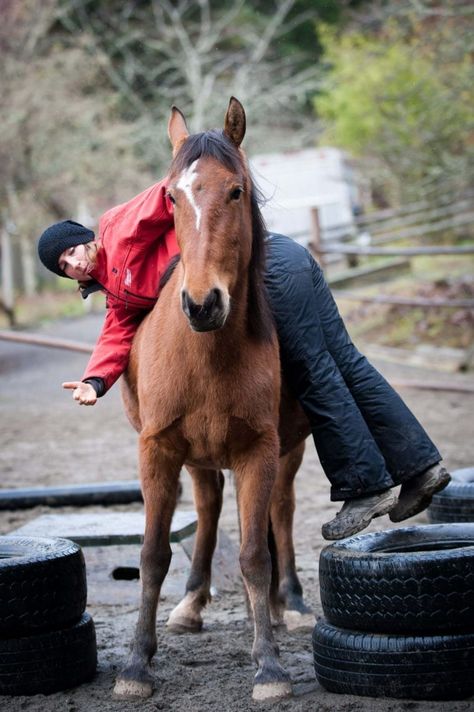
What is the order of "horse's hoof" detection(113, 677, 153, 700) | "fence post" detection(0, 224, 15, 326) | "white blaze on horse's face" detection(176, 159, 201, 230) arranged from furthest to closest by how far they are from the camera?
1. "fence post" detection(0, 224, 15, 326)
2. "horse's hoof" detection(113, 677, 153, 700)
3. "white blaze on horse's face" detection(176, 159, 201, 230)

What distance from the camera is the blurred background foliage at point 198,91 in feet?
53.5

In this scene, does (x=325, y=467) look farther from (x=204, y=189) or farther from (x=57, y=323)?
(x=57, y=323)

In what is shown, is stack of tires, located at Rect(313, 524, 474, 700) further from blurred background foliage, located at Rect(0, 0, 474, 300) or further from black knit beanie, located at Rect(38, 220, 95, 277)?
blurred background foliage, located at Rect(0, 0, 474, 300)

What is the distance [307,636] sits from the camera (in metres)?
4.55

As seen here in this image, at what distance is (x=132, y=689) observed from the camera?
145 inches

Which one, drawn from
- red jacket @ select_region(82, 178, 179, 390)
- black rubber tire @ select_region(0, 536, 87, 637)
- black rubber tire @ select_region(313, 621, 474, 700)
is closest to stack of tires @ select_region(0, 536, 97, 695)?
black rubber tire @ select_region(0, 536, 87, 637)

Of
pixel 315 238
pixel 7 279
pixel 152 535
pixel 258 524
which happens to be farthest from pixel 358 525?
pixel 7 279

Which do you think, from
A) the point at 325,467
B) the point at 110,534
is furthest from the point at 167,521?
the point at 110,534

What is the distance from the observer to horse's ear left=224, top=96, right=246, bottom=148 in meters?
3.68

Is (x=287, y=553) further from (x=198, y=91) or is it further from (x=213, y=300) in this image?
(x=198, y=91)

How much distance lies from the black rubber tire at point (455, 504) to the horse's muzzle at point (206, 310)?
224cm

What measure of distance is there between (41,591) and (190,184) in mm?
1529

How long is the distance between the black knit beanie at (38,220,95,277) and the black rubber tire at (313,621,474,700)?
194 centimetres

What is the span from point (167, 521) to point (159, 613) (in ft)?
4.15
